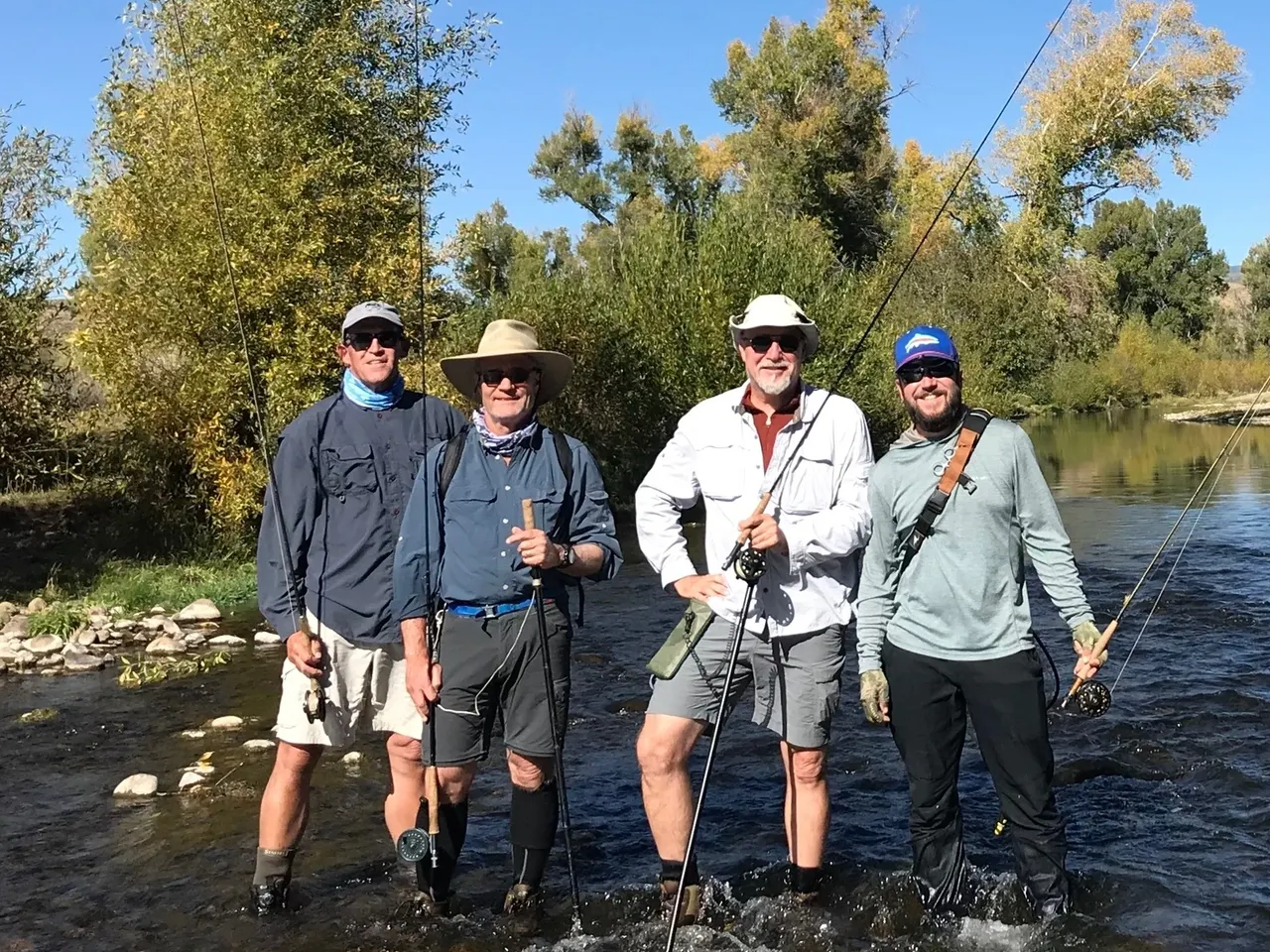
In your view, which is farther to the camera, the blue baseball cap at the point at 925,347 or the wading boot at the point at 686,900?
the wading boot at the point at 686,900

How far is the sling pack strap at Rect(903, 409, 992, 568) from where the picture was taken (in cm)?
443

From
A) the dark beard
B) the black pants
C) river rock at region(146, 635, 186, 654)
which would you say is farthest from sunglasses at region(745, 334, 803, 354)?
river rock at region(146, 635, 186, 654)

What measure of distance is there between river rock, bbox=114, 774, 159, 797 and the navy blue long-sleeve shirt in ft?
10.2

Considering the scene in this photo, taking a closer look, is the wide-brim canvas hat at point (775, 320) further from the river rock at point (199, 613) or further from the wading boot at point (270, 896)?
the river rock at point (199, 613)

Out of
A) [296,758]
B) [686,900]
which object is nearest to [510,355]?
[296,758]

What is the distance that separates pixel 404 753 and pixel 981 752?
95.7 inches

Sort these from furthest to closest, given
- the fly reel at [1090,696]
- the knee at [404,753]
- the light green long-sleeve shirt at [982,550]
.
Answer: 1. the knee at [404,753]
2. the fly reel at [1090,696]
3. the light green long-sleeve shirt at [982,550]

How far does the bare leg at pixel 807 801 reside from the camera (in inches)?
187

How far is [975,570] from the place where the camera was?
4445 millimetres

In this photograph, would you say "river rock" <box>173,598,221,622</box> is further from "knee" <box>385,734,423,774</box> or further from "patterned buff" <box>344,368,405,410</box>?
"patterned buff" <box>344,368,405,410</box>

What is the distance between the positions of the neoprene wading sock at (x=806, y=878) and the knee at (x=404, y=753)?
1.71m

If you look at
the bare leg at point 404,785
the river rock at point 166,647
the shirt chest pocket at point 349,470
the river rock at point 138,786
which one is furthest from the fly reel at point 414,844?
the river rock at point 166,647

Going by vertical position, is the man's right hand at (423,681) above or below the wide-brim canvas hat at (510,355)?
below

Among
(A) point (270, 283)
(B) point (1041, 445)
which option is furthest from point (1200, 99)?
(A) point (270, 283)
